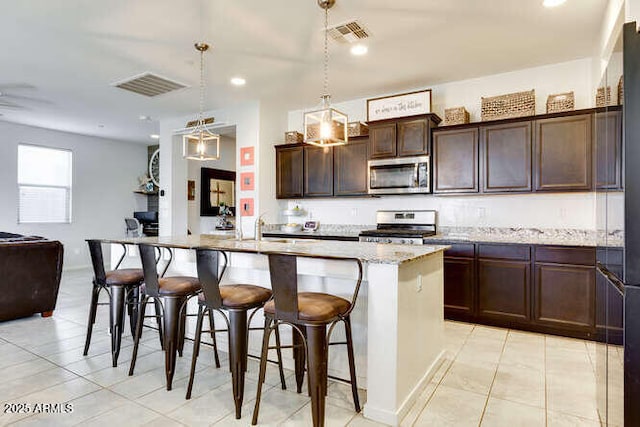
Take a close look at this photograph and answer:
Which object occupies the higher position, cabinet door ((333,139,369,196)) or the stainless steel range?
cabinet door ((333,139,369,196))

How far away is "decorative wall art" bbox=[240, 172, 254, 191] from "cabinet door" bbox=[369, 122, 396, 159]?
181 centimetres

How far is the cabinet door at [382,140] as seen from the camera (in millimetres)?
4535

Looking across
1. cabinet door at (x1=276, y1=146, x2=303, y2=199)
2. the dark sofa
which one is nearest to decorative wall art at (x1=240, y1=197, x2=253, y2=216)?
cabinet door at (x1=276, y1=146, x2=303, y2=199)

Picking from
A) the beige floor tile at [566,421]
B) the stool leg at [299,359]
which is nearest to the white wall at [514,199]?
the beige floor tile at [566,421]

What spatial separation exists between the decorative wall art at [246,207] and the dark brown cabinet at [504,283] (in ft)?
10.3

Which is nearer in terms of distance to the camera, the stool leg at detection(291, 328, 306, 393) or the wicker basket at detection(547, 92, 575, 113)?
the stool leg at detection(291, 328, 306, 393)

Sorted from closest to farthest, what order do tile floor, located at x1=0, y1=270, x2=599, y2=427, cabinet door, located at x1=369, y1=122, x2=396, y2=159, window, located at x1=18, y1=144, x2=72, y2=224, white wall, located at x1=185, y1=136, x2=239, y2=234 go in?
tile floor, located at x1=0, y1=270, x2=599, y2=427
cabinet door, located at x1=369, y1=122, x2=396, y2=159
window, located at x1=18, y1=144, x2=72, y2=224
white wall, located at x1=185, y1=136, x2=239, y2=234

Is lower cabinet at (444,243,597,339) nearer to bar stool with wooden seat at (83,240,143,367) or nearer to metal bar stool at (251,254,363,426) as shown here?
→ metal bar stool at (251,254,363,426)

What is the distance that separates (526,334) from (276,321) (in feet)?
8.99

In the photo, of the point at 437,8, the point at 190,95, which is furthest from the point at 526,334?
the point at 190,95

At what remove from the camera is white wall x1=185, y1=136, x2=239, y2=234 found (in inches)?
274

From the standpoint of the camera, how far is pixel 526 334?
351 centimetres

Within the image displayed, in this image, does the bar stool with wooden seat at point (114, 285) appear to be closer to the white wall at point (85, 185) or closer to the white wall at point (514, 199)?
the white wall at point (514, 199)

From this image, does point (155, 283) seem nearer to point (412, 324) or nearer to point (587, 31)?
point (412, 324)
